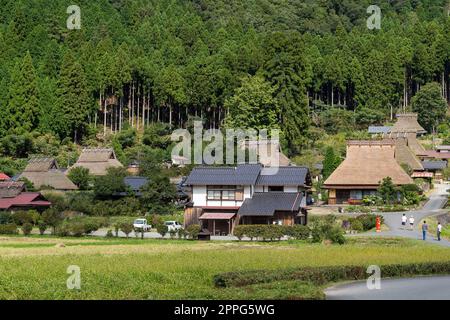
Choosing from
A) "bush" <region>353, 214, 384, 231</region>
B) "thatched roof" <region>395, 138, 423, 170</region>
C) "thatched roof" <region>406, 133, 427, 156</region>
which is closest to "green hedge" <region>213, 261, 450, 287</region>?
"bush" <region>353, 214, 384, 231</region>

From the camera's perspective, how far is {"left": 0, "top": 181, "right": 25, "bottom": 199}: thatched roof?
46656 mm

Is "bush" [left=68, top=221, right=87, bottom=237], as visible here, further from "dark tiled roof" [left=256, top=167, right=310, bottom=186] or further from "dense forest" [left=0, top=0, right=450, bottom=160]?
"dense forest" [left=0, top=0, right=450, bottom=160]

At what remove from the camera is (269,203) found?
41.2 m

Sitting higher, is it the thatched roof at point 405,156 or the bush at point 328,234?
the thatched roof at point 405,156

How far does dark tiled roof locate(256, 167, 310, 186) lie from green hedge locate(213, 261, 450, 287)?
18345 millimetres

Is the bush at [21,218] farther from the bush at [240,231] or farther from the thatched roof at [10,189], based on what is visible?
the bush at [240,231]

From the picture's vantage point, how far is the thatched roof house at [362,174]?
50406 millimetres

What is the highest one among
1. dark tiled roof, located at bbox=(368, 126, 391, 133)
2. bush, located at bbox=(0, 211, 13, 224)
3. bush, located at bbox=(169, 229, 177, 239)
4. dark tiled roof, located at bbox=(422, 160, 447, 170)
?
dark tiled roof, located at bbox=(368, 126, 391, 133)

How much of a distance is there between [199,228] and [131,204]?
8.95 m

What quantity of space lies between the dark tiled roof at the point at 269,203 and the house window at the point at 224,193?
2.31 ft

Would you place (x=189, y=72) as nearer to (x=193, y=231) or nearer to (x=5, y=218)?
(x=5, y=218)

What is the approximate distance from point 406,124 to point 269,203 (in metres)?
31.8

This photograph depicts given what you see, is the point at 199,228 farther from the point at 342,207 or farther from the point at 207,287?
the point at 207,287

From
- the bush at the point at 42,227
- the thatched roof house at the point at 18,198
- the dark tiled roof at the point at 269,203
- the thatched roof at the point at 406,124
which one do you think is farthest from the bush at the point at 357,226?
the thatched roof at the point at 406,124
